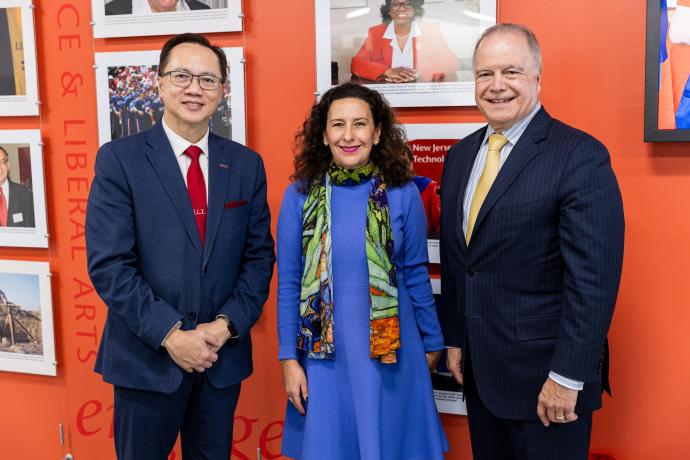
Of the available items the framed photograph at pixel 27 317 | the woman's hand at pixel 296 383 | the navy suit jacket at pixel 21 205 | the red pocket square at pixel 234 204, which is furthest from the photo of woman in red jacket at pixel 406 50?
the framed photograph at pixel 27 317

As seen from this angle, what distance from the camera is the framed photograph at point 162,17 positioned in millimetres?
2432

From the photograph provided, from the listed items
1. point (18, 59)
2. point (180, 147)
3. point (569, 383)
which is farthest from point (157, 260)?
point (18, 59)

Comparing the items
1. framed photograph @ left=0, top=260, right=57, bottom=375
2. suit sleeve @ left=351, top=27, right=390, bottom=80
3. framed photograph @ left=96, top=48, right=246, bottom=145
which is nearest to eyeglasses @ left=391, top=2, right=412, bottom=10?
suit sleeve @ left=351, top=27, right=390, bottom=80

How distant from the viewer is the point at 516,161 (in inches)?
63.9

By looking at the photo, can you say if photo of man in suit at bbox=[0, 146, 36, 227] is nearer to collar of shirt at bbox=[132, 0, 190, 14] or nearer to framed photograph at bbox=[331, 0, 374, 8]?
Result: collar of shirt at bbox=[132, 0, 190, 14]

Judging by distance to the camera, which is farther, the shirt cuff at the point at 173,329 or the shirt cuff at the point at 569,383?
the shirt cuff at the point at 173,329

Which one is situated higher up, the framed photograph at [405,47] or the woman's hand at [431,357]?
the framed photograph at [405,47]

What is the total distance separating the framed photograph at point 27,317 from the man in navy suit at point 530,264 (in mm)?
1904

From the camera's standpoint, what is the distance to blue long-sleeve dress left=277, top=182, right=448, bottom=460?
1.80 m

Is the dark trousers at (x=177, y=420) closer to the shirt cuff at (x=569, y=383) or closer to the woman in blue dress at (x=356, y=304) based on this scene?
the woman in blue dress at (x=356, y=304)

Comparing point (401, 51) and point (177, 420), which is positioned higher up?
point (401, 51)

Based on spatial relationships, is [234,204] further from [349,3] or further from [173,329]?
[349,3]

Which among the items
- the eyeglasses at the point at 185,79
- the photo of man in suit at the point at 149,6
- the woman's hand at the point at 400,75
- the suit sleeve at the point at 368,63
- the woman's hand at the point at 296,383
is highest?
the photo of man in suit at the point at 149,6

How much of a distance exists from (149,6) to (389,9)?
97cm
